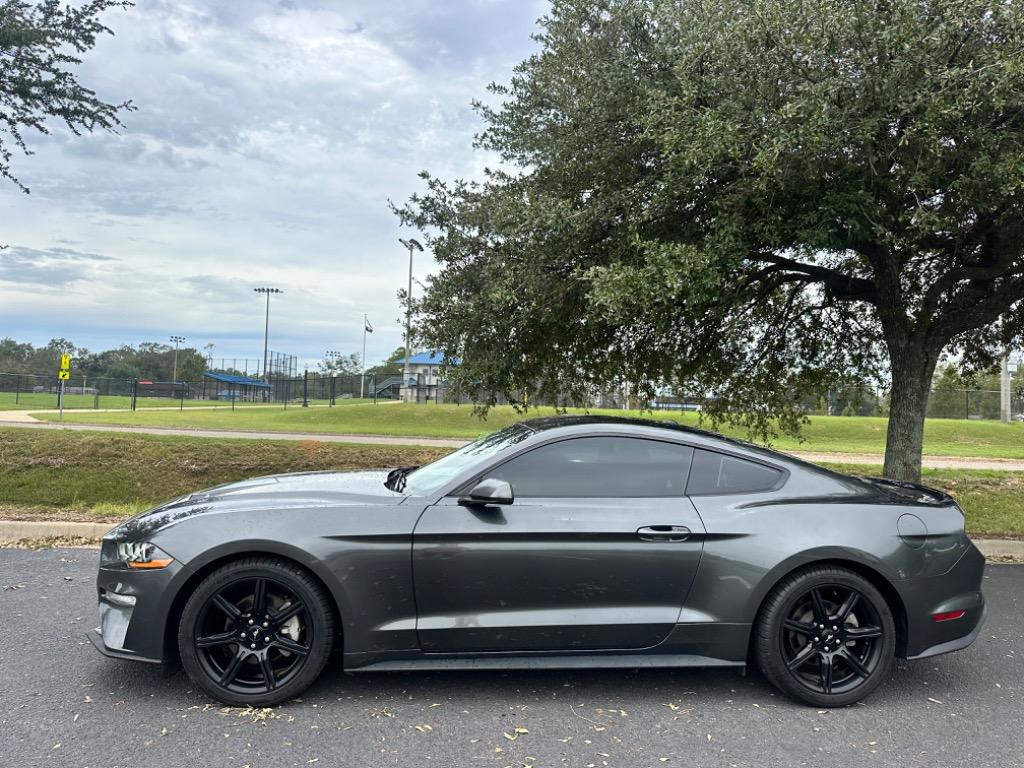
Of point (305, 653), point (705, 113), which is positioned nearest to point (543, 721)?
point (305, 653)

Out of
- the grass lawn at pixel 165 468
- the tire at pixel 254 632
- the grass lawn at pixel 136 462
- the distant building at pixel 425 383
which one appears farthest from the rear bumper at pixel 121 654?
the grass lawn at pixel 136 462

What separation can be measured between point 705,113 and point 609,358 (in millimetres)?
4011

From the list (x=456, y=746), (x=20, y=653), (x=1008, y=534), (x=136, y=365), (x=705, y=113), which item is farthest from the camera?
(x=136, y=365)

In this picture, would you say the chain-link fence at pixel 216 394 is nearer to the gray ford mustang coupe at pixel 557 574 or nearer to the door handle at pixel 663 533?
the gray ford mustang coupe at pixel 557 574

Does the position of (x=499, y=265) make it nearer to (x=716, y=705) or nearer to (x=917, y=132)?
(x=917, y=132)

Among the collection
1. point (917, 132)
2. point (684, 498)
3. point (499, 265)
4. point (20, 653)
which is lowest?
point (20, 653)

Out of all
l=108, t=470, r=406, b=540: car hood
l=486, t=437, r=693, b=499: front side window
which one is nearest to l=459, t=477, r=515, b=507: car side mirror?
l=486, t=437, r=693, b=499: front side window

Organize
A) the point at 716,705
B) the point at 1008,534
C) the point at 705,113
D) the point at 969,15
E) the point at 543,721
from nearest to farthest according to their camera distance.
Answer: the point at 543,721 < the point at 716,705 < the point at 969,15 < the point at 705,113 < the point at 1008,534

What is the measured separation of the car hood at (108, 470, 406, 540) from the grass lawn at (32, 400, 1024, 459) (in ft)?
51.3

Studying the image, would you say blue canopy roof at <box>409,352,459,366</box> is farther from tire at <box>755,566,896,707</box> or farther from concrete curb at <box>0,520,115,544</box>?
tire at <box>755,566,896,707</box>

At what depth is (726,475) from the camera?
3.69 m

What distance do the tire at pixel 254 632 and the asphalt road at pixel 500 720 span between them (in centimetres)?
11

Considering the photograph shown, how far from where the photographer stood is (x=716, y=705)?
11.3 ft

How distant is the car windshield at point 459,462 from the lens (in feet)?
11.9
